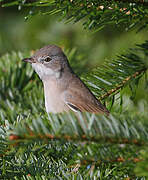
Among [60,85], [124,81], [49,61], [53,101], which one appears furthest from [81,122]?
[49,61]

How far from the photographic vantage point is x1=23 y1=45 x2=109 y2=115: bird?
3.57m

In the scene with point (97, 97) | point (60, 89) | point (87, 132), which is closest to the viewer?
point (87, 132)

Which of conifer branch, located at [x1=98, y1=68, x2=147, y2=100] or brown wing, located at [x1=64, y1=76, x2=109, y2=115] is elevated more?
conifer branch, located at [x1=98, y1=68, x2=147, y2=100]

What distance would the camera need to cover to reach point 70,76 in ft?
13.8

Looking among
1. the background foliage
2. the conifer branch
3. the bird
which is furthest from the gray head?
the conifer branch

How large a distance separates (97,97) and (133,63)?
54cm

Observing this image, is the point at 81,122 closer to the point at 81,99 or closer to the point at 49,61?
the point at 81,99

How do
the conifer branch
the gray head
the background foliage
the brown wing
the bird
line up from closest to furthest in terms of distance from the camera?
the background foliage → the conifer branch → the brown wing → the bird → the gray head

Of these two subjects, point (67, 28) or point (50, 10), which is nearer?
point (50, 10)

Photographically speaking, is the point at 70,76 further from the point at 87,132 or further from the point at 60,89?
the point at 87,132

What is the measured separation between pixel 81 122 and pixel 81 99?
1953 millimetres

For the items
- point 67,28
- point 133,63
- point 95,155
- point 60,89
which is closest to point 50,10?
point 133,63

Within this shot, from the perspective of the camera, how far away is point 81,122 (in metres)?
1.80

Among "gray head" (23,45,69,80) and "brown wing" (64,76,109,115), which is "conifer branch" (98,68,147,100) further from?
"gray head" (23,45,69,80)
